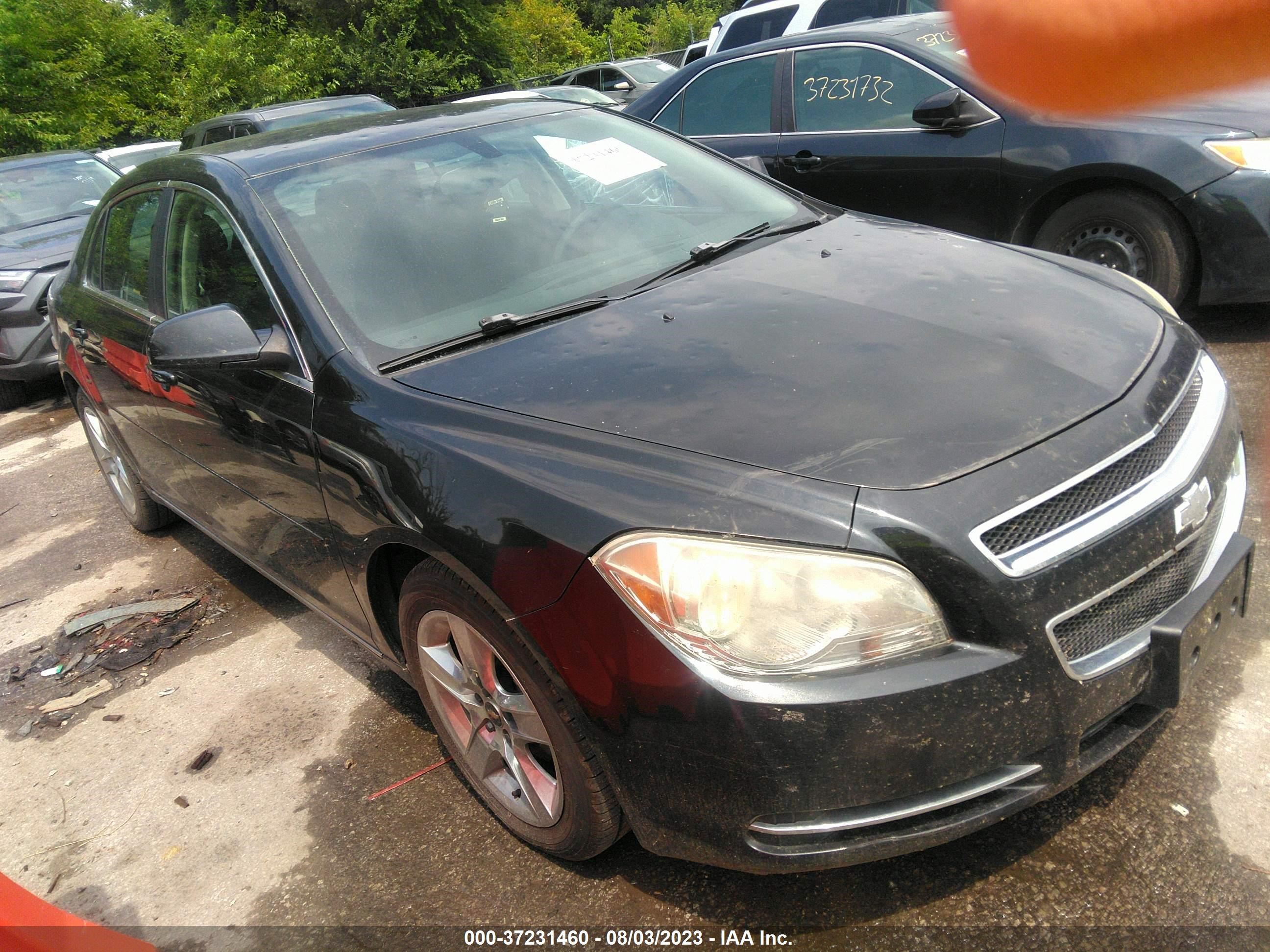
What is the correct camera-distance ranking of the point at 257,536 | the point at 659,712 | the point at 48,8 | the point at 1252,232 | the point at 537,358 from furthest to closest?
the point at 48,8
the point at 1252,232
the point at 257,536
the point at 537,358
the point at 659,712

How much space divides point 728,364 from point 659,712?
2.74 feet

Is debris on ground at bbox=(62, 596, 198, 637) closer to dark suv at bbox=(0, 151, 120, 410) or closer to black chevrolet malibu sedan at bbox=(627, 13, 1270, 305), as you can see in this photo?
black chevrolet malibu sedan at bbox=(627, 13, 1270, 305)

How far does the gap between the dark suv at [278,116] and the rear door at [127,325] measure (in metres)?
6.68

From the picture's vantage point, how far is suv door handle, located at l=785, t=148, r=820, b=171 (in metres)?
5.53

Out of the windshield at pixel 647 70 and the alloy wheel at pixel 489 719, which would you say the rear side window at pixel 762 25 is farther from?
the alloy wheel at pixel 489 719

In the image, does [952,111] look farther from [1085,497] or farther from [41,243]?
[41,243]

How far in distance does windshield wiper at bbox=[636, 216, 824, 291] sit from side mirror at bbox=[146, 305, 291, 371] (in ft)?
3.33

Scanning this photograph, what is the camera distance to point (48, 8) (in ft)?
62.2

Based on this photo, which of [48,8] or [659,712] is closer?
[659,712]

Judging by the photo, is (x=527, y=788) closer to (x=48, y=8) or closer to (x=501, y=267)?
(x=501, y=267)

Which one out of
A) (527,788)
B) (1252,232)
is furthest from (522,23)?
(527,788)

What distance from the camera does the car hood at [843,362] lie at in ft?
6.44

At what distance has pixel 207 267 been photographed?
321 cm

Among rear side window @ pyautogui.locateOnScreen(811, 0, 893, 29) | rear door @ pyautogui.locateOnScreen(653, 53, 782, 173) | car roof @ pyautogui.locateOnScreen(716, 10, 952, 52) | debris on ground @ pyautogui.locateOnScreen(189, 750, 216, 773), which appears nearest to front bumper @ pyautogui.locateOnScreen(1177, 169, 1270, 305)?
car roof @ pyautogui.locateOnScreen(716, 10, 952, 52)
